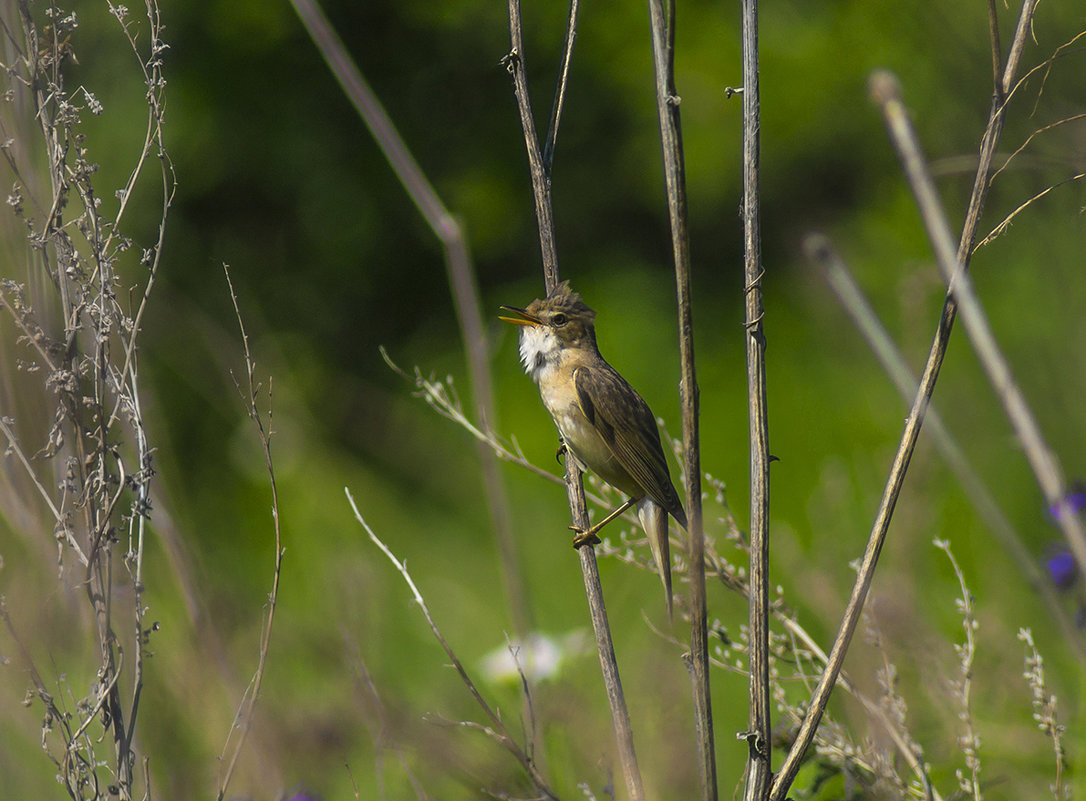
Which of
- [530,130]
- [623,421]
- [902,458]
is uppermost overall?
[530,130]

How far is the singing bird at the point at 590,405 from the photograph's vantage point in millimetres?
2508

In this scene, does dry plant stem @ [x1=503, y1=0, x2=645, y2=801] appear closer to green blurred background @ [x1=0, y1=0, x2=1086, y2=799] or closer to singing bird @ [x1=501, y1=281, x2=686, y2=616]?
singing bird @ [x1=501, y1=281, x2=686, y2=616]

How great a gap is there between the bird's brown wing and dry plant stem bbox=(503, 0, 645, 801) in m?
0.60

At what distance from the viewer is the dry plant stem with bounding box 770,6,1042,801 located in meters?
1.27

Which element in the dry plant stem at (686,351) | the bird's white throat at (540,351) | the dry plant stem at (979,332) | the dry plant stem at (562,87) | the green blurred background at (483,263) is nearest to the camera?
the dry plant stem at (979,332)

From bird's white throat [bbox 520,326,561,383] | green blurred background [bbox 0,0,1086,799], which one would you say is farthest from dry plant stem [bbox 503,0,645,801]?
green blurred background [bbox 0,0,1086,799]

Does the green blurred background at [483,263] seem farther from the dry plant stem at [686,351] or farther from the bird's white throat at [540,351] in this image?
the dry plant stem at [686,351]

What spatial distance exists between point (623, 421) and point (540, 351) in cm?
31

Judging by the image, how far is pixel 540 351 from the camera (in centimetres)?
278

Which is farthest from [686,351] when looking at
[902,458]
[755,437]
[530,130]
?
[530,130]

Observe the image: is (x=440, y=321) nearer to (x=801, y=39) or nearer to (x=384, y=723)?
(x=801, y=39)

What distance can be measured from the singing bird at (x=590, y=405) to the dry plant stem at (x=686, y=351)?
113 centimetres

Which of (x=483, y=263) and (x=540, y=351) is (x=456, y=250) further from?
(x=483, y=263)

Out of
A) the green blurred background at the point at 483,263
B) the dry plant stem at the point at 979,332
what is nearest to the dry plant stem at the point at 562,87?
the dry plant stem at the point at 979,332
